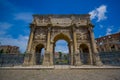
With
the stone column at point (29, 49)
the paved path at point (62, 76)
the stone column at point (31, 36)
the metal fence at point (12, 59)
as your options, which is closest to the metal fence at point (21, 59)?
the metal fence at point (12, 59)

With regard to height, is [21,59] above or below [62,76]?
above

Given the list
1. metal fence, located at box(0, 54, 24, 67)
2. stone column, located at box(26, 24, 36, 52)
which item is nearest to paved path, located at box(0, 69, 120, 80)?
stone column, located at box(26, 24, 36, 52)

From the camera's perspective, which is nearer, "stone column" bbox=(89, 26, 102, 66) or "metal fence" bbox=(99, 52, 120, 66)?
"stone column" bbox=(89, 26, 102, 66)

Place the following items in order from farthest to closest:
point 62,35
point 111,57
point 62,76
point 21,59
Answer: point 62,35 → point 111,57 → point 21,59 → point 62,76

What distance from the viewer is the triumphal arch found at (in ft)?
52.8

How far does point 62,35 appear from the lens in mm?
19328

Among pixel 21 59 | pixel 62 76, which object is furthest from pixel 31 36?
pixel 62 76

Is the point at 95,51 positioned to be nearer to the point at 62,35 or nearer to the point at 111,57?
the point at 111,57

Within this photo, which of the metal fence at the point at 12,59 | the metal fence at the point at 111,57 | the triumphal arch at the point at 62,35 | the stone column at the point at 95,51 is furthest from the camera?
the metal fence at the point at 111,57

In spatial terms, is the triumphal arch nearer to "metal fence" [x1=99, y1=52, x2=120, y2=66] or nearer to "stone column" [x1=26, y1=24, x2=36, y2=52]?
"stone column" [x1=26, y1=24, x2=36, y2=52]

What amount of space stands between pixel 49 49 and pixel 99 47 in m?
25.2

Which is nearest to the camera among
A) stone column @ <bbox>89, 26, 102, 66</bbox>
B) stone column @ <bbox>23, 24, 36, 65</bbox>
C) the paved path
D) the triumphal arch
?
the paved path

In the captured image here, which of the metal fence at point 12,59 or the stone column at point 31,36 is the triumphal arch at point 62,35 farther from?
the metal fence at point 12,59

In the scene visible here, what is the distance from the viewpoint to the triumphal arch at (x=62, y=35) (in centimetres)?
1610
